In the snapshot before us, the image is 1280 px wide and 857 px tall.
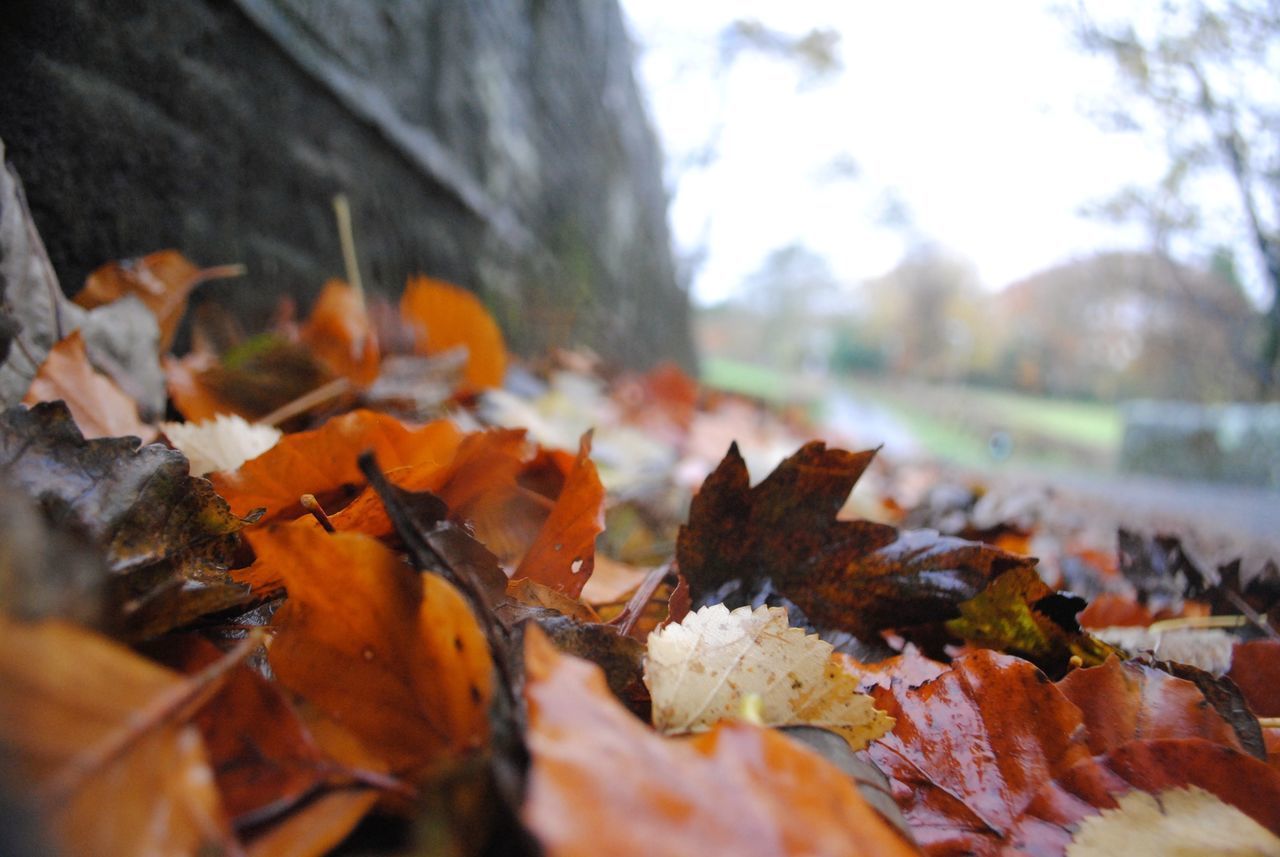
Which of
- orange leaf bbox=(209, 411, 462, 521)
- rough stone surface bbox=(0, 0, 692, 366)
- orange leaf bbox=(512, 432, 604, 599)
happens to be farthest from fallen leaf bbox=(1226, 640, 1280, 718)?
rough stone surface bbox=(0, 0, 692, 366)

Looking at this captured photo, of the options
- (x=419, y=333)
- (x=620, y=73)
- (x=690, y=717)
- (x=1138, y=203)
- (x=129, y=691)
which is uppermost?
(x=620, y=73)

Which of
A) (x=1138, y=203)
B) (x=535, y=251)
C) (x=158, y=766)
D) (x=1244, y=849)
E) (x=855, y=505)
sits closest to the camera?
(x=158, y=766)

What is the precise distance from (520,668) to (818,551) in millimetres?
299

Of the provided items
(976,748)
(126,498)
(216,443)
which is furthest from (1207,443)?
(126,498)

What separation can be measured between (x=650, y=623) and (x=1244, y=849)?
1.14ft

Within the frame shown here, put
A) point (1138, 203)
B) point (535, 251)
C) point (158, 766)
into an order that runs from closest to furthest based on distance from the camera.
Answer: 1. point (158, 766)
2. point (535, 251)
3. point (1138, 203)

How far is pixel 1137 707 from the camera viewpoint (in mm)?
415

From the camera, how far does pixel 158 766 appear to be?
22cm

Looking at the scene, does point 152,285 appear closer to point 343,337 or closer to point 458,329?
point 343,337

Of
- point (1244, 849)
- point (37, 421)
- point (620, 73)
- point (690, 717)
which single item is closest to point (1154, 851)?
point (1244, 849)

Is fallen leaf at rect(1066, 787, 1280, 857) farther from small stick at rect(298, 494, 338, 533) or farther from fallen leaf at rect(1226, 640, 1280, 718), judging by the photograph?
small stick at rect(298, 494, 338, 533)

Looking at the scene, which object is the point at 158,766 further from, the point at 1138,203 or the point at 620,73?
the point at 1138,203

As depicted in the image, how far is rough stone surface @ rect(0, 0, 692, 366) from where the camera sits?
0.84 meters

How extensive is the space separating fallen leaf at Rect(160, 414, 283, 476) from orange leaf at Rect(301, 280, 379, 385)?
34cm
